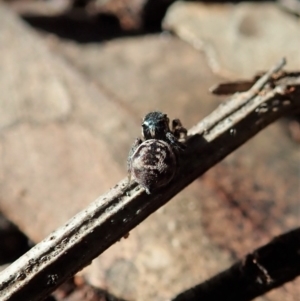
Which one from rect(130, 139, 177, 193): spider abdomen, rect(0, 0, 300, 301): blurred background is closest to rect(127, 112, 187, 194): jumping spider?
rect(130, 139, 177, 193): spider abdomen

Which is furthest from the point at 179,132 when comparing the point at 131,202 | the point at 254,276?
the point at 254,276

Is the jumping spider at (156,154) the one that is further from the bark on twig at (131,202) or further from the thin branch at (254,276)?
the thin branch at (254,276)

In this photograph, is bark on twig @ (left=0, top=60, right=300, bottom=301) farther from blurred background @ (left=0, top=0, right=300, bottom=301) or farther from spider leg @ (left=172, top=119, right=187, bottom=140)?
blurred background @ (left=0, top=0, right=300, bottom=301)

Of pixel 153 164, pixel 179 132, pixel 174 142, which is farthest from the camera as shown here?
pixel 179 132

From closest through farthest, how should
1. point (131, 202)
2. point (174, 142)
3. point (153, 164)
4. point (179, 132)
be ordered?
point (131, 202) → point (153, 164) → point (174, 142) → point (179, 132)

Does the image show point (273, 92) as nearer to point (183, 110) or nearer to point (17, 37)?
point (183, 110)

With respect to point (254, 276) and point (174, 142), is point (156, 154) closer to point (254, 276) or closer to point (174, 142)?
point (174, 142)
